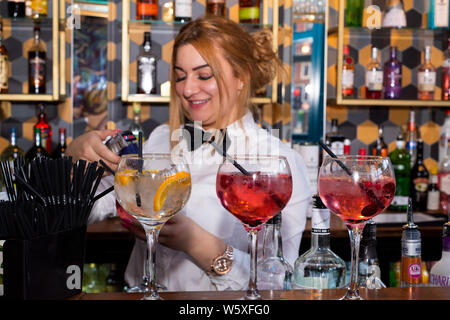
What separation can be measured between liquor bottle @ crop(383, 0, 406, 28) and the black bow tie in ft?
4.74

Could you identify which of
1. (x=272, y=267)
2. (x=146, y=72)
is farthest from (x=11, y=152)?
(x=272, y=267)

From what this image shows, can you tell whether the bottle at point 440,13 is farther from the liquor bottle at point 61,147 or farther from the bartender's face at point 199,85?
the liquor bottle at point 61,147

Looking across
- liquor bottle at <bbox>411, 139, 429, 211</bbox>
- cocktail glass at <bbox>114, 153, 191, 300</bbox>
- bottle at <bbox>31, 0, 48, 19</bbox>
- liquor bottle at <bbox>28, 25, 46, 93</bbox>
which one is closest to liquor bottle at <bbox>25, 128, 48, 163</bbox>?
liquor bottle at <bbox>28, 25, 46, 93</bbox>

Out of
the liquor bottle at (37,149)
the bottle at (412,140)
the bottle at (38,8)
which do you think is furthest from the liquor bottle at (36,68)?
the bottle at (412,140)

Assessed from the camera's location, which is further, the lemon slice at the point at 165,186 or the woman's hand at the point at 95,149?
the woman's hand at the point at 95,149

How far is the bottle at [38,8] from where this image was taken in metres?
2.69

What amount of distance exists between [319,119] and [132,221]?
82.1 inches

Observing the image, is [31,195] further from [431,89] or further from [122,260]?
[431,89]

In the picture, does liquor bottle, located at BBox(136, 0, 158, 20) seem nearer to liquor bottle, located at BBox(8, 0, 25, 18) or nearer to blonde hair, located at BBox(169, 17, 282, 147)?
liquor bottle, located at BBox(8, 0, 25, 18)

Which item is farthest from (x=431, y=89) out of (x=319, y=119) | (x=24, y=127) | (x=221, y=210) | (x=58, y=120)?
(x=24, y=127)

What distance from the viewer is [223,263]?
1.31 meters

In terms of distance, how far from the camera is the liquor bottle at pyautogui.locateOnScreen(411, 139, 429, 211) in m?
2.75

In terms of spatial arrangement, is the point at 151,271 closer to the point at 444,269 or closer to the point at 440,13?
the point at 444,269

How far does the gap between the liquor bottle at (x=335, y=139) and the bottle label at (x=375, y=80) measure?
267 mm
